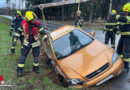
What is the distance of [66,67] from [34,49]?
1.38m

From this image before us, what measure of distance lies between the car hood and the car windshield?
0.19 meters

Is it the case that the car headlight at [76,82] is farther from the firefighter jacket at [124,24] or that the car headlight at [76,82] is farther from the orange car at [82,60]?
the firefighter jacket at [124,24]

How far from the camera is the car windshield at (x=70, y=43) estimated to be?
14.9 feet

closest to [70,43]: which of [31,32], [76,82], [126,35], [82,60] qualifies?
[82,60]

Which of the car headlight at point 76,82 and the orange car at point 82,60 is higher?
the orange car at point 82,60

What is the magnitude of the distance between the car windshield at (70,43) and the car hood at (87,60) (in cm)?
19

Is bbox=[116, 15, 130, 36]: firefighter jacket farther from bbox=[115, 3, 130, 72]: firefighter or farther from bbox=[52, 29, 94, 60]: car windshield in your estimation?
bbox=[52, 29, 94, 60]: car windshield

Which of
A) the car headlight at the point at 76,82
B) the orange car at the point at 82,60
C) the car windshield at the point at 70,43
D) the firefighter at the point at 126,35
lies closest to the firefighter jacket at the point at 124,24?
the firefighter at the point at 126,35

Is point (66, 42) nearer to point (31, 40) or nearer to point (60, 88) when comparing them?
point (31, 40)

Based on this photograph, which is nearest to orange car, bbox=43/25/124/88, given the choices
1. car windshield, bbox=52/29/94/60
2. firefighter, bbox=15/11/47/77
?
car windshield, bbox=52/29/94/60

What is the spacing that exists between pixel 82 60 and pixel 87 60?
0.14 meters

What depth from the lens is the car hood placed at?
379 cm

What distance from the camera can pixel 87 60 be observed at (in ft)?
13.4

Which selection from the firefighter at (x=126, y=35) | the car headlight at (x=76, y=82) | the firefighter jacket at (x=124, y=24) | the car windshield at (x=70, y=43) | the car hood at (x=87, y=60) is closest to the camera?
the car headlight at (x=76, y=82)
